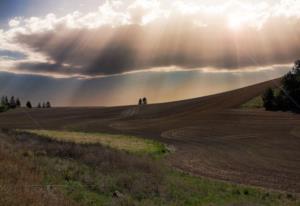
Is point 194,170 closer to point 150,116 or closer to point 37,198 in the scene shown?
point 37,198

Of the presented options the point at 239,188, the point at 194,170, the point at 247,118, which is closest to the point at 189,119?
the point at 247,118

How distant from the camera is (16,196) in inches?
321

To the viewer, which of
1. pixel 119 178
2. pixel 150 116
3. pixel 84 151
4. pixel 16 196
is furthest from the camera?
pixel 150 116

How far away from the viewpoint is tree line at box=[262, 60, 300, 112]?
75019 millimetres

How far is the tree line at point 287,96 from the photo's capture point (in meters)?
75.0

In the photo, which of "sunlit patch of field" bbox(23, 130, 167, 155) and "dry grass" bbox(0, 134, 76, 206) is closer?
"dry grass" bbox(0, 134, 76, 206)

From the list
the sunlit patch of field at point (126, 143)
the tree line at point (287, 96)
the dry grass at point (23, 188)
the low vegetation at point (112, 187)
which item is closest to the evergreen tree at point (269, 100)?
the tree line at point (287, 96)

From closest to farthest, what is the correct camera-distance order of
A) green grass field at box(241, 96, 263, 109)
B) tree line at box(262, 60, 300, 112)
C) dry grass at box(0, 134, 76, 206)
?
dry grass at box(0, 134, 76, 206) → tree line at box(262, 60, 300, 112) → green grass field at box(241, 96, 263, 109)

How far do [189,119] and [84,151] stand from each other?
53.5 m

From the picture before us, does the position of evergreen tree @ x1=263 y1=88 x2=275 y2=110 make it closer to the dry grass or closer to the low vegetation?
the low vegetation

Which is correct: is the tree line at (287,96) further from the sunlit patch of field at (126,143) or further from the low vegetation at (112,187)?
the low vegetation at (112,187)

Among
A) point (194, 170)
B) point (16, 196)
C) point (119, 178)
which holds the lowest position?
point (194, 170)

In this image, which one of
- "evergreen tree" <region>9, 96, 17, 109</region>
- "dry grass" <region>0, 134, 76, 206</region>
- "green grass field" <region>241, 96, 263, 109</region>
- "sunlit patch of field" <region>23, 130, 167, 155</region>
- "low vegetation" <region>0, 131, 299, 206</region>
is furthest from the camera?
"evergreen tree" <region>9, 96, 17, 109</region>

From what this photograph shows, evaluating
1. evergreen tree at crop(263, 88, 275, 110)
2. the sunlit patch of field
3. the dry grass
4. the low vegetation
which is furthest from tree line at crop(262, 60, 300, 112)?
the dry grass
